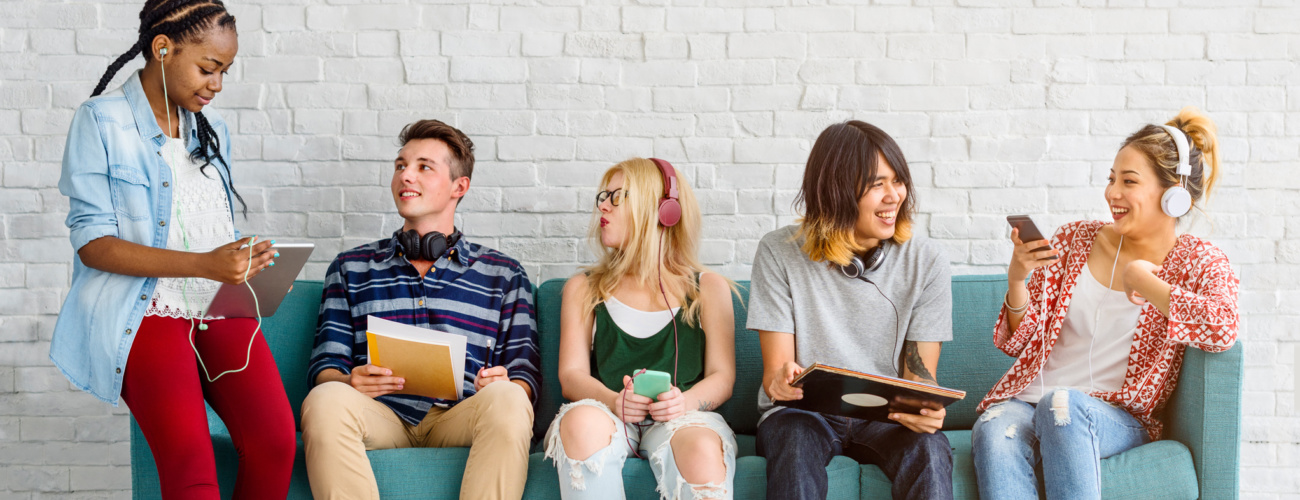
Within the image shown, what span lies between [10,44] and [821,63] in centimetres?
261

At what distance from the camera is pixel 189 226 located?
203 centimetres

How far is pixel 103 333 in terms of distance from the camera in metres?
1.86

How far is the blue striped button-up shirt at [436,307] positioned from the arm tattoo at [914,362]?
0.99m

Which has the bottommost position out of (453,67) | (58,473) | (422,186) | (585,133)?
(58,473)

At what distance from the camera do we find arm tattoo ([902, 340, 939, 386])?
85.7 inches

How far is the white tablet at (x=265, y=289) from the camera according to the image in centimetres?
194

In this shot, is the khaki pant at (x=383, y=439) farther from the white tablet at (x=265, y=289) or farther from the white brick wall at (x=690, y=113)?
the white brick wall at (x=690, y=113)

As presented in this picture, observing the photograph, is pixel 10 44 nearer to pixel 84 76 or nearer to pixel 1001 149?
pixel 84 76

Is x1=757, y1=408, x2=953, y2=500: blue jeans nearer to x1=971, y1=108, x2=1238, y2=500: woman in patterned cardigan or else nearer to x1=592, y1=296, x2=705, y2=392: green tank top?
x1=971, y1=108, x2=1238, y2=500: woman in patterned cardigan

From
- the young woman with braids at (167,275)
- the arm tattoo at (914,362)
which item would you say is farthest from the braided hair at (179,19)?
the arm tattoo at (914,362)

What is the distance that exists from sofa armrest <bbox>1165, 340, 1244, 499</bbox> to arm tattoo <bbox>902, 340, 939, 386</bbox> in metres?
0.59

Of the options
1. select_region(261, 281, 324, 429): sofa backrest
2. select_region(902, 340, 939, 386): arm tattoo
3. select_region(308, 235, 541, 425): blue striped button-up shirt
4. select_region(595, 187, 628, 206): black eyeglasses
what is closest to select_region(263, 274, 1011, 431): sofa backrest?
select_region(261, 281, 324, 429): sofa backrest

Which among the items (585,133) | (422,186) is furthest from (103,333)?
(585,133)

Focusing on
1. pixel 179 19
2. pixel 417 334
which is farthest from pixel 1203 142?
pixel 179 19
